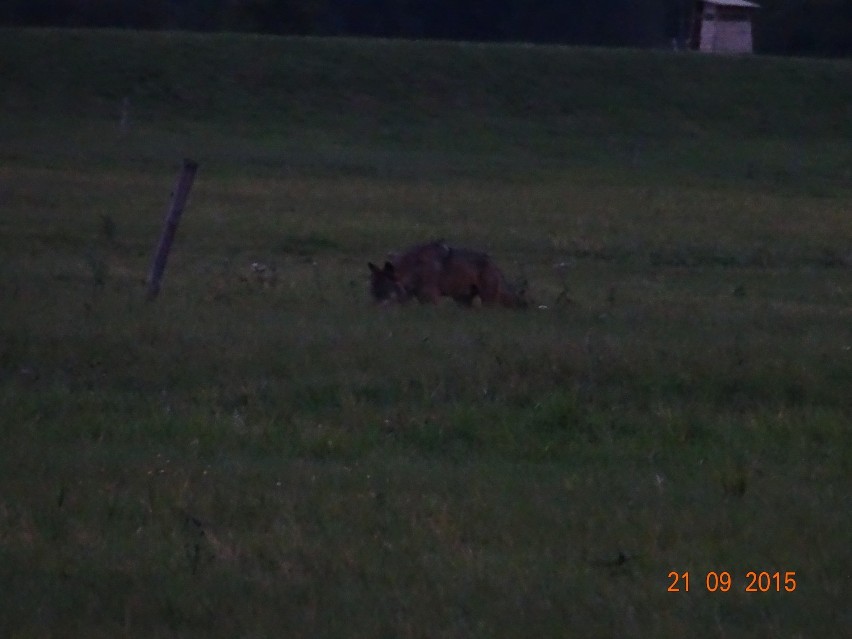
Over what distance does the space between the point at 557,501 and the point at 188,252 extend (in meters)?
12.7

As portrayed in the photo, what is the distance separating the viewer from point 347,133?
4353 cm

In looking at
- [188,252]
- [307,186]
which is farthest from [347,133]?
[188,252]

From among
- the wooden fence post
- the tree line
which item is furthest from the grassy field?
the tree line

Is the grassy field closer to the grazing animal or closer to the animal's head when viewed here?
the animal's head

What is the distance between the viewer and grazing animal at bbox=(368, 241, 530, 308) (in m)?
14.9

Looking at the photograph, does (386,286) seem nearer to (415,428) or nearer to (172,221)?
(172,221)

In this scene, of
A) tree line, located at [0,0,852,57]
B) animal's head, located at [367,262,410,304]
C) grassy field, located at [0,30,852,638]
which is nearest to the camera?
grassy field, located at [0,30,852,638]

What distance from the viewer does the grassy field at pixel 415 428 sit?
20.5 ft

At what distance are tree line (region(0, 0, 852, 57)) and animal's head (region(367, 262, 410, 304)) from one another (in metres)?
51.6
